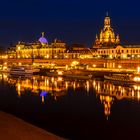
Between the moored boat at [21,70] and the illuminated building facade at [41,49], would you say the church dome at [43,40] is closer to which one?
the illuminated building facade at [41,49]

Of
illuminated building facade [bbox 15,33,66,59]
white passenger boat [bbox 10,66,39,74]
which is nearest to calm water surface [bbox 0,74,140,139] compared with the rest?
white passenger boat [bbox 10,66,39,74]

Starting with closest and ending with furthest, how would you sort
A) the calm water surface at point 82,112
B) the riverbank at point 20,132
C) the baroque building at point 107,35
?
the riverbank at point 20,132, the calm water surface at point 82,112, the baroque building at point 107,35

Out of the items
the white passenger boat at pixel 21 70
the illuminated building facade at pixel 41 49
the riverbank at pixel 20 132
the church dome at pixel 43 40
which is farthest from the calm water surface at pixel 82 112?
the church dome at pixel 43 40

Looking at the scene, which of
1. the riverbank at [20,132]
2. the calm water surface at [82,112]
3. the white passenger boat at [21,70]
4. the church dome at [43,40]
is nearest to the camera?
the riverbank at [20,132]

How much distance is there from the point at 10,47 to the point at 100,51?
38750mm

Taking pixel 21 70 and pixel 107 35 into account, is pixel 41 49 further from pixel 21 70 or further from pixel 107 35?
pixel 21 70

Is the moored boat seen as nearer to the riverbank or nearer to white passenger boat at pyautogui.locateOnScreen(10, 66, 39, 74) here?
white passenger boat at pyautogui.locateOnScreen(10, 66, 39, 74)

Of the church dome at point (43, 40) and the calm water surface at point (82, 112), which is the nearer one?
the calm water surface at point (82, 112)

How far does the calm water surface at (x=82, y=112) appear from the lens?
15.1 meters

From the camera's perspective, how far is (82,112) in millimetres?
19391

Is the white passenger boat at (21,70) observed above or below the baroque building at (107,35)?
below

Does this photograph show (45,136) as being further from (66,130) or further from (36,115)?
(36,115)

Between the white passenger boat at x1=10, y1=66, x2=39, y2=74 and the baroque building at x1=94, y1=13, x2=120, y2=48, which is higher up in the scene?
the baroque building at x1=94, y1=13, x2=120, y2=48

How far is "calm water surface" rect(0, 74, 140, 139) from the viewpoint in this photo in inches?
594
